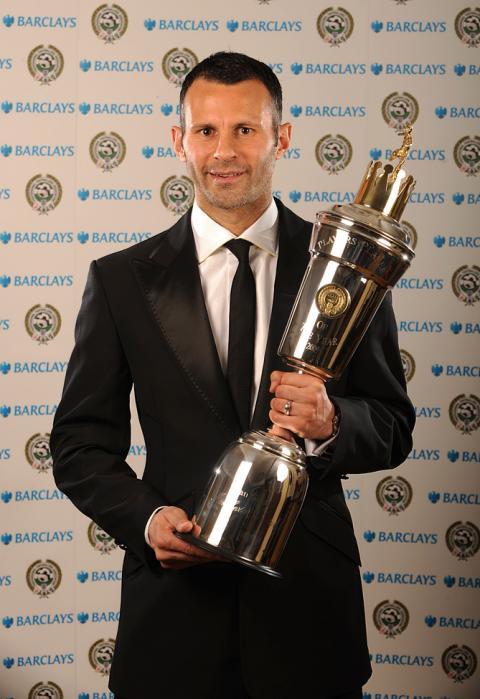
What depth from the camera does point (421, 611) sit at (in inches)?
136

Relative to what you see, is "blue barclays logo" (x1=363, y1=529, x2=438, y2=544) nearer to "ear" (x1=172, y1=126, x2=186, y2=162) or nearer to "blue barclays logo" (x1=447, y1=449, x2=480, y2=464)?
"blue barclays logo" (x1=447, y1=449, x2=480, y2=464)

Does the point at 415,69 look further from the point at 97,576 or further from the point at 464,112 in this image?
the point at 97,576

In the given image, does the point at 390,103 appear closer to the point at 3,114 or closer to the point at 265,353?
the point at 3,114

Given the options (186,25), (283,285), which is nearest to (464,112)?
(186,25)

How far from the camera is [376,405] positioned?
167cm

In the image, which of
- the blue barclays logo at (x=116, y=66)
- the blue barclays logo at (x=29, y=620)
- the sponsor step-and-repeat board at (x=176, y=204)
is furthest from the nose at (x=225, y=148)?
the blue barclays logo at (x=29, y=620)

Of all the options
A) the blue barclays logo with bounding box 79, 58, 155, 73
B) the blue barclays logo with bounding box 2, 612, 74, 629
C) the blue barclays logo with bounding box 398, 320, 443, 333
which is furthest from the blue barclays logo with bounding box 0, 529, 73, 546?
the blue barclays logo with bounding box 79, 58, 155, 73

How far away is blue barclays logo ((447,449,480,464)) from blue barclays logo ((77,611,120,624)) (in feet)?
4.50

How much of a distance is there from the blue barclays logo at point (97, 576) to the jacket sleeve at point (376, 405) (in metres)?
1.94

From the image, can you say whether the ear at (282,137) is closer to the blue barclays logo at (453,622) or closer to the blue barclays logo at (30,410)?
the blue barclays logo at (30,410)

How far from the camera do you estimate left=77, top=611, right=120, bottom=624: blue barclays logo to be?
11.2 ft

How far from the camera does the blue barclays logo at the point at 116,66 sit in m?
3.30

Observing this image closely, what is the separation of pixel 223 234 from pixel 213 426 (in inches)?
14.7

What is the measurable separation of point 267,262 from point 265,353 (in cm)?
21
